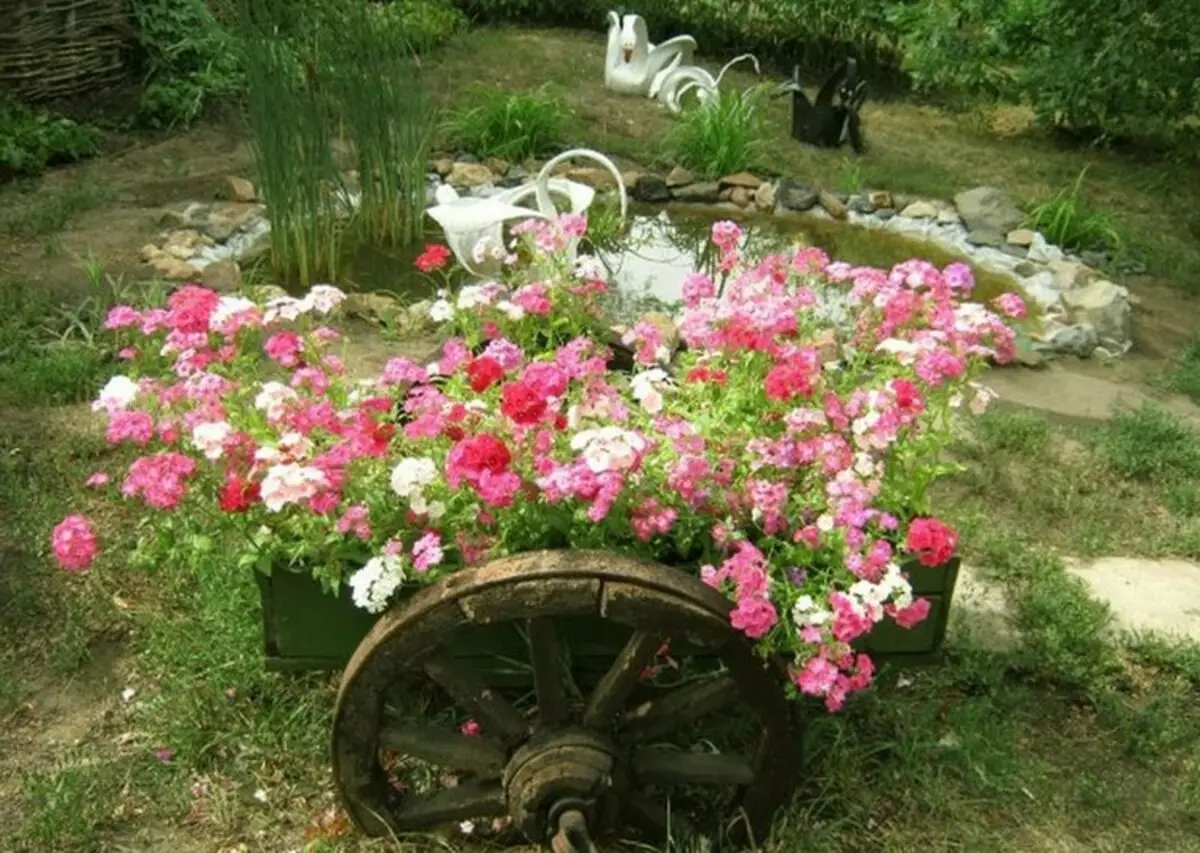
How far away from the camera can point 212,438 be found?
224 centimetres

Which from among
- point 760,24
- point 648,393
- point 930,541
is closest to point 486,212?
point 648,393

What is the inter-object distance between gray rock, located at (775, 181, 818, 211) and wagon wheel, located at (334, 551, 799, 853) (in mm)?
4071

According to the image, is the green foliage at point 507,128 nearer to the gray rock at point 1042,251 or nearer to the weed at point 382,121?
the weed at point 382,121

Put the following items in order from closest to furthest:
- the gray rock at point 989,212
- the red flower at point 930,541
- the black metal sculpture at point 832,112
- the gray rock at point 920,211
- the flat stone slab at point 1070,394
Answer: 1. the red flower at point 930,541
2. the flat stone slab at point 1070,394
3. the gray rock at point 989,212
4. the gray rock at point 920,211
5. the black metal sculpture at point 832,112

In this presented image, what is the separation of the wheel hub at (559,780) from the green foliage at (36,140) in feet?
14.7

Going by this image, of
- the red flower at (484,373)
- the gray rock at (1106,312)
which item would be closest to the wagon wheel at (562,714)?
the red flower at (484,373)

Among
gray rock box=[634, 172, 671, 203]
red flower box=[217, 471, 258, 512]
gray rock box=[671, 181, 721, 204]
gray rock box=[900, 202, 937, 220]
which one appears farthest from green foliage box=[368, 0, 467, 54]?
red flower box=[217, 471, 258, 512]

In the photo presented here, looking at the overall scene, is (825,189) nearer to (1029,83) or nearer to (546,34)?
(1029,83)

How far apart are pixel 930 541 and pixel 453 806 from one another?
0.94m

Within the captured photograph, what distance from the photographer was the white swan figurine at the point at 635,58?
743cm

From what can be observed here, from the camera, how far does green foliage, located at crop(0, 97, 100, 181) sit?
18.5ft

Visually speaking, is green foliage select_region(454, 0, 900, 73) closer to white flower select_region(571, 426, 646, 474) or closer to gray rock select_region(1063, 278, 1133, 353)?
gray rock select_region(1063, 278, 1133, 353)

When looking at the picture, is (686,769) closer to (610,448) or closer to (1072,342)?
(610,448)

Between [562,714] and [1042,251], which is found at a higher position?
[562,714]
